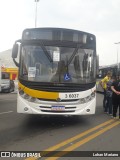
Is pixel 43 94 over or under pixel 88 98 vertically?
over

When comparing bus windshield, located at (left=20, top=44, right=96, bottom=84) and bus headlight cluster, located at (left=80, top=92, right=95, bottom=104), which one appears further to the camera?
bus headlight cluster, located at (left=80, top=92, right=95, bottom=104)

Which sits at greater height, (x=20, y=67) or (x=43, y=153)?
(x=20, y=67)

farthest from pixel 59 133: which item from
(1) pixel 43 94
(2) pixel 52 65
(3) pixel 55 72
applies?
(2) pixel 52 65

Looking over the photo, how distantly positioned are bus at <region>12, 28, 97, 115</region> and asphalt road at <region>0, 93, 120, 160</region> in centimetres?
59

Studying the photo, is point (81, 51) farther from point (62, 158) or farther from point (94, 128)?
point (62, 158)

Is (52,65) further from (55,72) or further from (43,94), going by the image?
(43,94)

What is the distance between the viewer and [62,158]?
677cm

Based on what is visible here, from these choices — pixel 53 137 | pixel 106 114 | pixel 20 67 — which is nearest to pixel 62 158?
pixel 53 137

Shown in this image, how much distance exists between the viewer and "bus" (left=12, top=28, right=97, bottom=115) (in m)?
10.3

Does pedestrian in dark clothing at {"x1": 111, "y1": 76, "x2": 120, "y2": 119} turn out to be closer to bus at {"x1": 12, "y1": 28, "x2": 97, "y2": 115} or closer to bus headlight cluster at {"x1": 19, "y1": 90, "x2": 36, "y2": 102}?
bus at {"x1": 12, "y1": 28, "x2": 97, "y2": 115}

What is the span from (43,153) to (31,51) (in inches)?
170

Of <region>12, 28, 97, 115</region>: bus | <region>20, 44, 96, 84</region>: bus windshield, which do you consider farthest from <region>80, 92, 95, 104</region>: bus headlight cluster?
<region>20, 44, 96, 84</region>: bus windshield

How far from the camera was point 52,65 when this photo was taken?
10492 millimetres

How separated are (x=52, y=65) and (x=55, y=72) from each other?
9.6 inches
